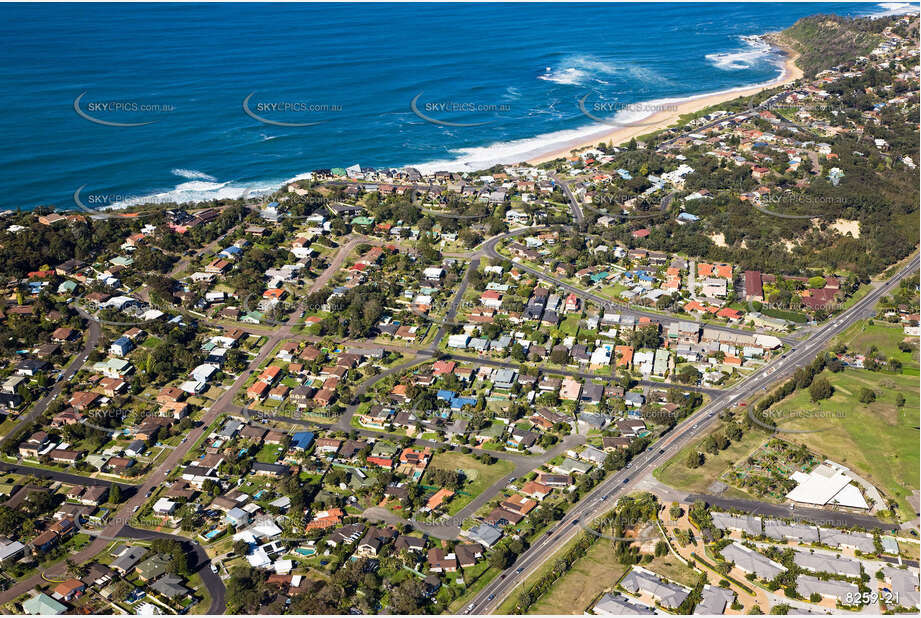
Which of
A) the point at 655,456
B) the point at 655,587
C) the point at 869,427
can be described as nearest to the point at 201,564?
the point at 655,587

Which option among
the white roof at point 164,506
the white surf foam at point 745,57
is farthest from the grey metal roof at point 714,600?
the white surf foam at point 745,57

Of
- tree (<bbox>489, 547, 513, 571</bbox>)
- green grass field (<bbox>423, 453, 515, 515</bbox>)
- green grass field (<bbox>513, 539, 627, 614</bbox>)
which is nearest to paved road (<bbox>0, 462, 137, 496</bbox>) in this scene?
green grass field (<bbox>423, 453, 515, 515</bbox>)

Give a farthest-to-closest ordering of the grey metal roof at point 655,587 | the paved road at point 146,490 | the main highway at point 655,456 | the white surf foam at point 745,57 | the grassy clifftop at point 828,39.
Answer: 1. the white surf foam at point 745,57
2. the grassy clifftop at point 828,39
3. the paved road at point 146,490
4. the main highway at point 655,456
5. the grey metal roof at point 655,587

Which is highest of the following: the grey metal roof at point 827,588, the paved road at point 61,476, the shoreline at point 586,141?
the shoreline at point 586,141

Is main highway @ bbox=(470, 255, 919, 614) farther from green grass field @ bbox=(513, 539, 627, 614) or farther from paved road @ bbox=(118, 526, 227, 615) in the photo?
paved road @ bbox=(118, 526, 227, 615)

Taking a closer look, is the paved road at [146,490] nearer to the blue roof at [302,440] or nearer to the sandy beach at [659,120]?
the blue roof at [302,440]
